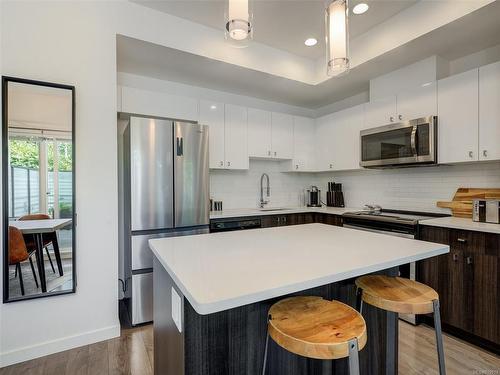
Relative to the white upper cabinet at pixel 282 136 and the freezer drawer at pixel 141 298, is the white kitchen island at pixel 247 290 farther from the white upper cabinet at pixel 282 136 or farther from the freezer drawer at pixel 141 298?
the white upper cabinet at pixel 282 136

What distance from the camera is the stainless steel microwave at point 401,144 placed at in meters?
2.66

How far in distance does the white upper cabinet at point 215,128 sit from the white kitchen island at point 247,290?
1831 millimetres

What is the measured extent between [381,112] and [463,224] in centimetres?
149

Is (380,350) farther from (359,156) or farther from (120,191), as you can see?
(120,191)

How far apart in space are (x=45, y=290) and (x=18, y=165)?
945mm

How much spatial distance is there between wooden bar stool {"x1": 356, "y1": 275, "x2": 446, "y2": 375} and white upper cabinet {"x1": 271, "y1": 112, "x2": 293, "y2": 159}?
8.57ft

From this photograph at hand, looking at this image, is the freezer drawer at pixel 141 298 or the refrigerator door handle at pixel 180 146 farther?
the refrigerator door handle at pixel 180 146

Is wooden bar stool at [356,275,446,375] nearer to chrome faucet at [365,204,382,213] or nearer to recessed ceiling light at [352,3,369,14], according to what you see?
chrome faucet at [365,204,382,213]

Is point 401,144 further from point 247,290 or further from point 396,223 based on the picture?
point 247,290

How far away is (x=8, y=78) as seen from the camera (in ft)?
6.41

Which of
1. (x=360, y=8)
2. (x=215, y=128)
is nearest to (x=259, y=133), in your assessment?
(x=215, y=128)

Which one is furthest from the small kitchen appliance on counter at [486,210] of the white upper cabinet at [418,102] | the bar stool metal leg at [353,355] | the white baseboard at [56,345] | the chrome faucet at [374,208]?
the white baseboard at [56,345]

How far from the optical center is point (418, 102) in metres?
2.81

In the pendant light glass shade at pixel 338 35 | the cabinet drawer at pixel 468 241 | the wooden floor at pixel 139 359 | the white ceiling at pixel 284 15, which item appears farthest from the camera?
the white ceiling at pixel 284 15
